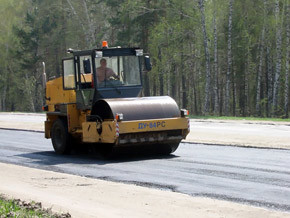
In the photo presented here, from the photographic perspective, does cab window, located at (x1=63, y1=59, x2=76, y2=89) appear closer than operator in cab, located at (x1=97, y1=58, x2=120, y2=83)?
No

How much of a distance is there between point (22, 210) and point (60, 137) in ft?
28.6

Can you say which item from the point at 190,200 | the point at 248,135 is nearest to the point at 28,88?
the point at 248,135

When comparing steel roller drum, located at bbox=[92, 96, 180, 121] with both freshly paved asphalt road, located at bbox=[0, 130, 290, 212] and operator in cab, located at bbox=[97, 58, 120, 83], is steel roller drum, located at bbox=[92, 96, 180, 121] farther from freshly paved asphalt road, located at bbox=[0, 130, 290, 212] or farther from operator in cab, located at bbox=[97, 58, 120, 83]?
freshly paved asphalt road, located at bbox=[0, 130, 290, 212]

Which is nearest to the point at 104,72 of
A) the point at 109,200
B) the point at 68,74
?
the point at 68,74

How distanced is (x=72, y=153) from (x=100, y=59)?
9.75ft

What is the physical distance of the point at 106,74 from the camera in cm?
1617

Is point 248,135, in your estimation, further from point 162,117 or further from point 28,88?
point 28,88

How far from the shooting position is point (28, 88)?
64.8 metres

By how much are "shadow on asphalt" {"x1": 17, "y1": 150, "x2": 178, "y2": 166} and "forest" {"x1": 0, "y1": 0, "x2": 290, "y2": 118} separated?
901 inches

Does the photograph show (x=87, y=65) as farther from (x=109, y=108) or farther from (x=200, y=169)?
(x=200, y=169)

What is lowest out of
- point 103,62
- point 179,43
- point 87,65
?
point 87,65

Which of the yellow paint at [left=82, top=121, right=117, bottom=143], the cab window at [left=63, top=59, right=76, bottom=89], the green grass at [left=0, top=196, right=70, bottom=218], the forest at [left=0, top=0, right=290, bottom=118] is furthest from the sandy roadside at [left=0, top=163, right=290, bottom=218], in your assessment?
the forest at [left=0, top=0, right=290, bottom=118]

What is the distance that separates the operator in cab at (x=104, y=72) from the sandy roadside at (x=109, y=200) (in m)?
4.26

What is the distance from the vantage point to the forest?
43.7 meters
